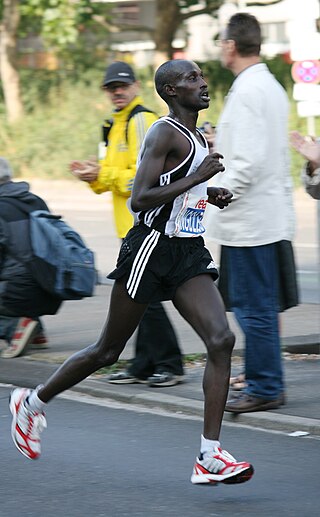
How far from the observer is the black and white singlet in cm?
549

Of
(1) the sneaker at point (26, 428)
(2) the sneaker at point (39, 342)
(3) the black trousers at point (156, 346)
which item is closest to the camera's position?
(1) the sneaker at point (26, 428)

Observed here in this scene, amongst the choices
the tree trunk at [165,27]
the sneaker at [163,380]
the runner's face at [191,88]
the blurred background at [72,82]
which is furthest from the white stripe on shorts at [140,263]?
the tree trunk at [165,27]

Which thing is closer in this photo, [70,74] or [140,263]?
[140,263]

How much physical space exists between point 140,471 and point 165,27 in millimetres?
26044

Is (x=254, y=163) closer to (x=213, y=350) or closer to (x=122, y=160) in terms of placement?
(x=122, y=160)

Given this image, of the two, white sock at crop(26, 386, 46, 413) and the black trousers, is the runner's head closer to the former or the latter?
white sock at crop(26, 386, 46, 413)

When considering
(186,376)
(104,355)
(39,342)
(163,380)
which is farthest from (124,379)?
(104,355)

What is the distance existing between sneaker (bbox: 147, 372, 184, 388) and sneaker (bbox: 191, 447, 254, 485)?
2110 mm

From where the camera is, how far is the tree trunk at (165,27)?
30625 mm

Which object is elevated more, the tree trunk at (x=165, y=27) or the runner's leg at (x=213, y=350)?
the runner's leg at (x=213, y=350)

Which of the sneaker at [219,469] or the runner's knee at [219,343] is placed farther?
the runner's knee at [219,343]

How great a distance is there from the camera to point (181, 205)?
18.1 ft

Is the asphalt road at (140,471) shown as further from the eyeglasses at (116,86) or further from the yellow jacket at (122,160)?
the eyeglasses at (116,86)

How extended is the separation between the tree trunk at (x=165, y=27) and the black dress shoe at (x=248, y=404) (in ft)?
80.8
